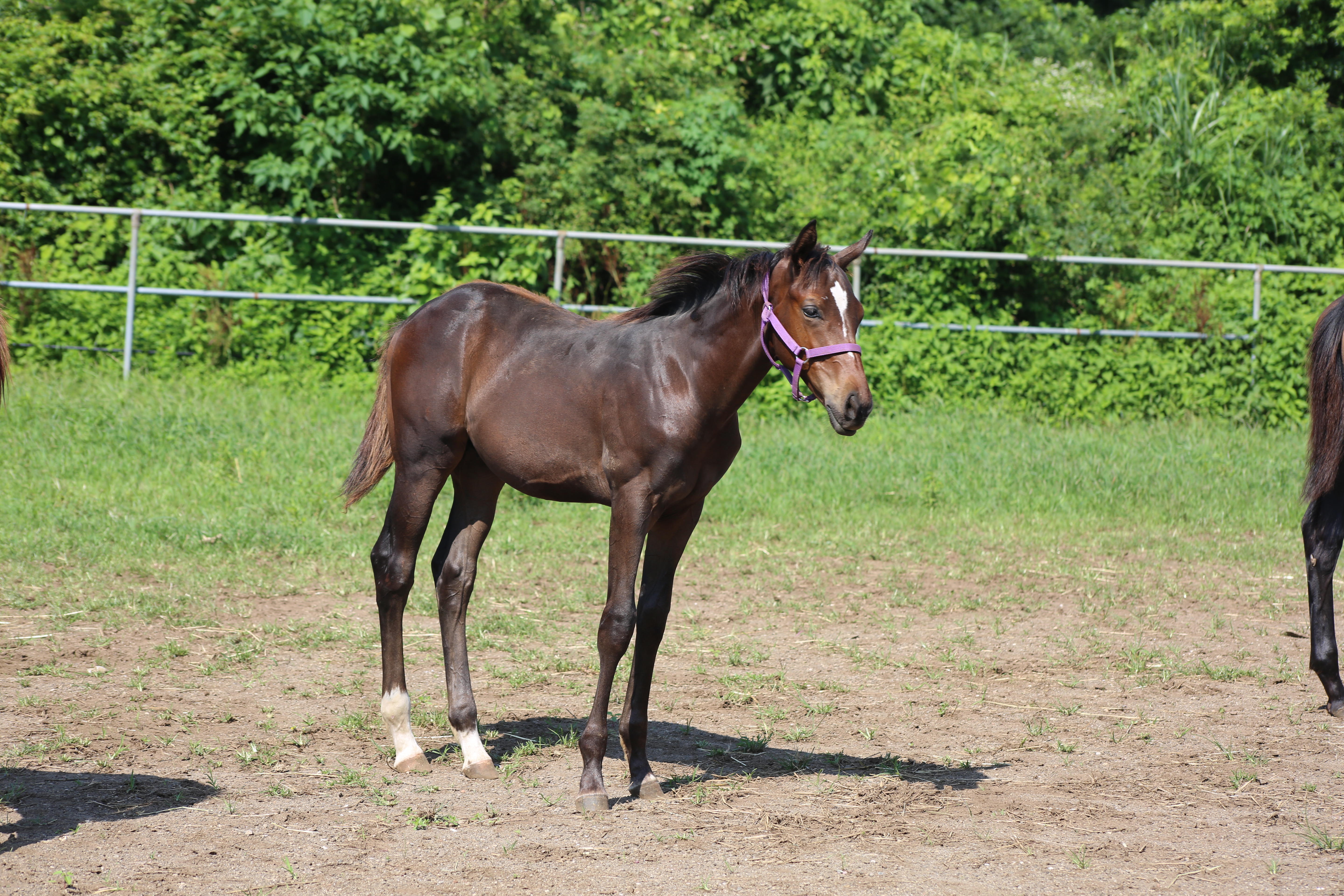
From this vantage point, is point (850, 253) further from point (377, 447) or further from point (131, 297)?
point (131, 297)

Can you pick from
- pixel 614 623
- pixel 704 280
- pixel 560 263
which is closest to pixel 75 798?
pixel 614 623

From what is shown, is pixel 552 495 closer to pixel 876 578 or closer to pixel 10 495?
pixel 876 578

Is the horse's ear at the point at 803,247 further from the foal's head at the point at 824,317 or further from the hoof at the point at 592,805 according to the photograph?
the hoof at the point at 592,805

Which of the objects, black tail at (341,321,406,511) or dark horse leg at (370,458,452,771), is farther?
black tail at (341,321,406,511)

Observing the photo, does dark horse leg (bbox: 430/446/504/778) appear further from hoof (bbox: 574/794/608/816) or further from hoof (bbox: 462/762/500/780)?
hoof (bbox: 574/794/608/816)

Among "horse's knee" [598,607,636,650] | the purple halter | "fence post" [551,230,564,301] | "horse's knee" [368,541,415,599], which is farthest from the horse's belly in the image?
"fence post" [551,230,564,301]

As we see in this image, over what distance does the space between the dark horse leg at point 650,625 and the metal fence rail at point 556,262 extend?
6854mm

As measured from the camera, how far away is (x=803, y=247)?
4246 mm

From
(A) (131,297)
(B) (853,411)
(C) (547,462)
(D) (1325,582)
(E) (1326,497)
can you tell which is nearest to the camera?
(B) (853,411)

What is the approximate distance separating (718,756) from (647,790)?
0.57 metres

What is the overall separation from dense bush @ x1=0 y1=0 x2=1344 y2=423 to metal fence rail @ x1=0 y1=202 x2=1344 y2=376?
5.3 inches

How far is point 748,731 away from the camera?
17.6 feet

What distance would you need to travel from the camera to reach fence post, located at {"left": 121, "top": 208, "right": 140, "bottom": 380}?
11445 millimetres

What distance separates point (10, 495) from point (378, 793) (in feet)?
18.8
